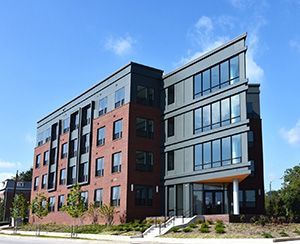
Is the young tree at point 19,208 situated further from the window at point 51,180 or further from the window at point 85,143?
the window at point 85,143

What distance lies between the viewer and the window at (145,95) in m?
43.8

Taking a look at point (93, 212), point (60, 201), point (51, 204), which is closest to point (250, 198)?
point (93, 212)

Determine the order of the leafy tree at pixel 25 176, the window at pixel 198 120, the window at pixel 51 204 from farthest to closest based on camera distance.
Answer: the leafy tree at pixel 25 176 → the window at pixel 51 204 → the window at pixel 198 120

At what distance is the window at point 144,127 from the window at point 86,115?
32.0 ft

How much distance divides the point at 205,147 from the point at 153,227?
8.23 meters

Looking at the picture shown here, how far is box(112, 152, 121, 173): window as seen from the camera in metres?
43.3

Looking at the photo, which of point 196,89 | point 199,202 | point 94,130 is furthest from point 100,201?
point 196,89

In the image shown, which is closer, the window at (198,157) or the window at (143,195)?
the window at (198,157)

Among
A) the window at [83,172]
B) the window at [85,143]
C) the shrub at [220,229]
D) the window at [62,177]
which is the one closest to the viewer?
the shrub at [220,229]

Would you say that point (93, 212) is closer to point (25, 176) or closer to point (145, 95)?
point (145, 95)

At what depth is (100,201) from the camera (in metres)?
45.5

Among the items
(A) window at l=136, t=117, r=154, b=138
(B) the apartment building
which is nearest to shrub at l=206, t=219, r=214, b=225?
(B) the apartment building

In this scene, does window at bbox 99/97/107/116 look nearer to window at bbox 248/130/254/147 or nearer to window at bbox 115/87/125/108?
window at bbox 115/87/125/108

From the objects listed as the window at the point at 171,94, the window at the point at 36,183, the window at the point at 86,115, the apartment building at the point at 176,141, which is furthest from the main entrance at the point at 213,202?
the window at the point at 36,183
